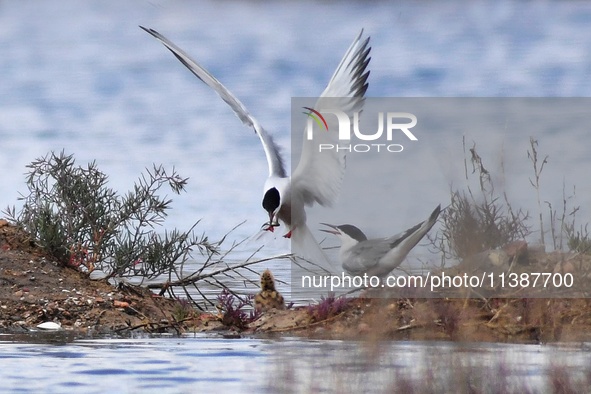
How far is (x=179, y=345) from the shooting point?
2812 millimetres

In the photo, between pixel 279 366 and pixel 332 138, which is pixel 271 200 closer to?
pixel 332 138

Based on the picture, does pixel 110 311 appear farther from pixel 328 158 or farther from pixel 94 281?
pixel 328 158

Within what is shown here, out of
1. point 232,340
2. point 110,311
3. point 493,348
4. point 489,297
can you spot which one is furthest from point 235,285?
point 493,348

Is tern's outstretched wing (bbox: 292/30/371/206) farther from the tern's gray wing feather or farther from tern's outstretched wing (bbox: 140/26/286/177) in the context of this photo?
the tern's gray wing feather

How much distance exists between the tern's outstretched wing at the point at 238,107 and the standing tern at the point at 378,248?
48cm

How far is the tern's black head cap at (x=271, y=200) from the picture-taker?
350 centimetres

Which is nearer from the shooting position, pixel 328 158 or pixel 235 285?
pixel 328 158

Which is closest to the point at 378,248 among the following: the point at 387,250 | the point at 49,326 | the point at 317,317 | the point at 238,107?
the point at 387,250

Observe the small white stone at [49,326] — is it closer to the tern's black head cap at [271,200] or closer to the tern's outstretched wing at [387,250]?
the tern's black head cap at [271,200]

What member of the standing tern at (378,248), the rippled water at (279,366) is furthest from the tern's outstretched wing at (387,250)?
the rippled water at (279,366)

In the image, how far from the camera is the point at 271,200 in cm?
351

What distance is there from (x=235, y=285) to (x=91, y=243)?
620 mm

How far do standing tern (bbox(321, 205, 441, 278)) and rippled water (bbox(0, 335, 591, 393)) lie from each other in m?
0.34

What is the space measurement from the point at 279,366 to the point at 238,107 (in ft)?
4.63
